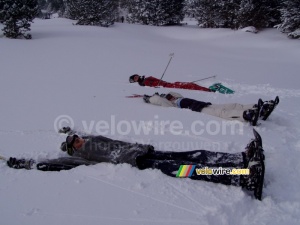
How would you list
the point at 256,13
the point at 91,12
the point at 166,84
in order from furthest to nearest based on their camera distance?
the point at 91,12 → the point at 256,13 → the point at 166,84

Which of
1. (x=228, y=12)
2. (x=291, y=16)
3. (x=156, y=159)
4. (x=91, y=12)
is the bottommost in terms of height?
(x=156, y=159)

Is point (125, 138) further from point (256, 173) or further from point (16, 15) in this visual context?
point (16, 15)

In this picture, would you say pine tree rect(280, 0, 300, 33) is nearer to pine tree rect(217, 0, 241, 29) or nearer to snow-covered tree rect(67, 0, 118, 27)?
pine tree rect(217, 0, 241, 29)

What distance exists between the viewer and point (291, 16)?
17141 millimetres

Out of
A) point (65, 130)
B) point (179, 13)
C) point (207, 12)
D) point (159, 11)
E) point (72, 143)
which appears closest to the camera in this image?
point (72, 143)

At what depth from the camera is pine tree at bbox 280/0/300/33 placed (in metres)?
16.8

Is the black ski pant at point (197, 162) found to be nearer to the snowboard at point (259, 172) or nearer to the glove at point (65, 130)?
the snowboard at point (259, 172)

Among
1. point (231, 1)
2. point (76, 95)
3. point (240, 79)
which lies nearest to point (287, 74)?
point (240, 79)

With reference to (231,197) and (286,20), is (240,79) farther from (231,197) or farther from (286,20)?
(286,20)

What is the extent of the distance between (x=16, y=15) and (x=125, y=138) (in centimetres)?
1470

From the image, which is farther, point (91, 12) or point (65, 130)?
point (91, 12)

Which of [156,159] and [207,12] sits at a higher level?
[207,12]

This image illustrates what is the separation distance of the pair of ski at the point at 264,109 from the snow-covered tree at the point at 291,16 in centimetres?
1464

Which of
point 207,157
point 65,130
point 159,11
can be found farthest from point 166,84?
point 159,11
